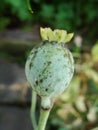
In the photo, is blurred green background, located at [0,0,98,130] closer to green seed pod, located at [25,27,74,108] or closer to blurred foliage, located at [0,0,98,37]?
blurred foliage, located at [0,0,98,37]

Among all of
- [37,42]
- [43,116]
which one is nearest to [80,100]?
[37,42]

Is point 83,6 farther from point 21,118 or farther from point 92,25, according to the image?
point 21,118

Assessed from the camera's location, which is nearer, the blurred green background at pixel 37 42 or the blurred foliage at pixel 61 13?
the blurred green background at pixel 37 42

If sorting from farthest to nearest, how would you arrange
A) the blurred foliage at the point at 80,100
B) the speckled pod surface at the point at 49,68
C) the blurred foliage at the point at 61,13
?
1. the blurred foliage at the point at 61,13
2. the blurred foliage at the point at 80,100
3. the speckled pod surface at the point at 49,68

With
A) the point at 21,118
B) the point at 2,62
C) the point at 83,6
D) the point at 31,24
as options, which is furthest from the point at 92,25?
the point at 21,118

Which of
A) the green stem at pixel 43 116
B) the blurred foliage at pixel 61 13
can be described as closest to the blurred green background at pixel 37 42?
the blurred foliage at pixel 61 13

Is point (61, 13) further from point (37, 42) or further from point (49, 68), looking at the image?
point (49, 68)

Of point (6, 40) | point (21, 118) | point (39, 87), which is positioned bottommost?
point (21, 118)

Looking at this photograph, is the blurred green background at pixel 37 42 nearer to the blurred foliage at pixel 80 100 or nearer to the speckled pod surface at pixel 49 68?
the blurred foliage at pixel 80 100
